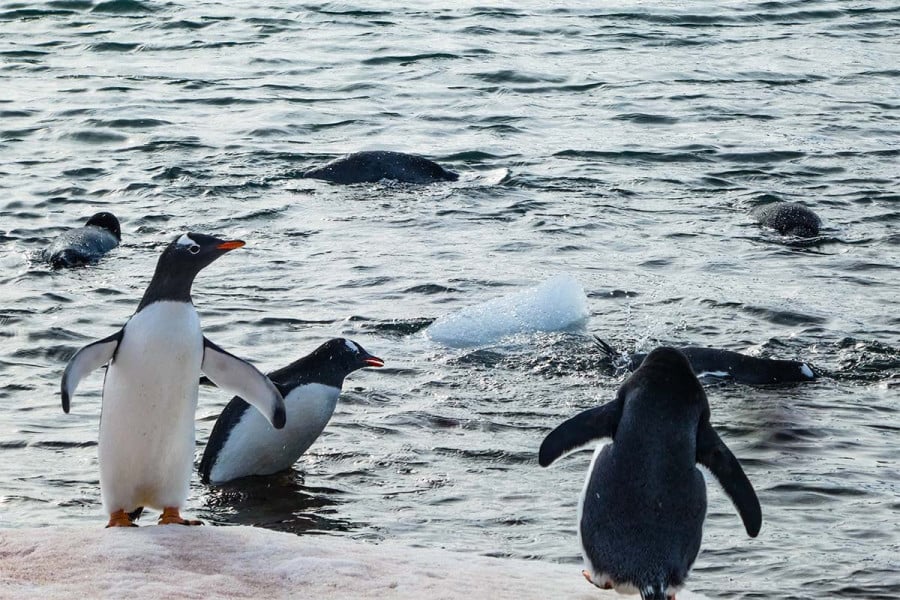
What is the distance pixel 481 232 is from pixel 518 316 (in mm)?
2367

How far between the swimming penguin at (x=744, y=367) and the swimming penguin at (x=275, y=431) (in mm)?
1735

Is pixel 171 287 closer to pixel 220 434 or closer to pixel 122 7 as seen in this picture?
pixel 220 434

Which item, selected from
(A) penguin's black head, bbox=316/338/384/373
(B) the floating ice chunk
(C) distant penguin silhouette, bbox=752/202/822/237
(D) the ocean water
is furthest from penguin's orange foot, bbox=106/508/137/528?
(C) distant penguin silhouette, bbox=752/202/822/237

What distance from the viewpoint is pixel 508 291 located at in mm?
9219

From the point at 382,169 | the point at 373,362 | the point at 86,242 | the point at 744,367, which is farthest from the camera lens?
the point at 382,169

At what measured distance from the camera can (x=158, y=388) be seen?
5.66m

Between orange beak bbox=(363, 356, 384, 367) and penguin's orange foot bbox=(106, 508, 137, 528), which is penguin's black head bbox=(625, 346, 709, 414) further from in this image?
orange beak bbox=(363, 356, 384, 367)

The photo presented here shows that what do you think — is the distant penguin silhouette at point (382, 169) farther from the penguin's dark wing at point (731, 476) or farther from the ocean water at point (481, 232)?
the penguin's dark wing at point (731, 476)

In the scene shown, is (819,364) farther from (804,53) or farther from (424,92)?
(804,53)

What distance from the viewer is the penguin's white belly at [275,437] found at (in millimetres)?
6496

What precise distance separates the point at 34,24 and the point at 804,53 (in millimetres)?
9530

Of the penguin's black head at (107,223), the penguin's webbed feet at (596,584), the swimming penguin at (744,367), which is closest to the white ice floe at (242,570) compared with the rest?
the penguin's webbed feet at (596,584)

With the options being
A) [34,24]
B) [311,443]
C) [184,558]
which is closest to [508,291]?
[311,443]

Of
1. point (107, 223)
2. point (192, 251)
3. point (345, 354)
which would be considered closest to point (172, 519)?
point (192, 251)
